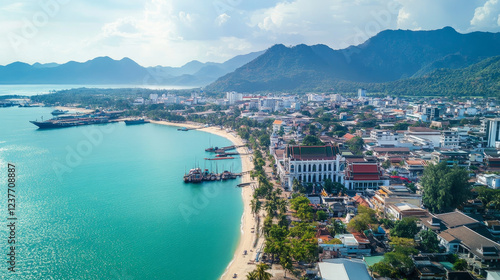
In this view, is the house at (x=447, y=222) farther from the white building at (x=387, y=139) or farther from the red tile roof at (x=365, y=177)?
the white building at (x=387, y=139)

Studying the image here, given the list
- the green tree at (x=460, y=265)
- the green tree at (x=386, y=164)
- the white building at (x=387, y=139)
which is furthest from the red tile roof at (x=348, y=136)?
the green tree at (x=460, y=265)

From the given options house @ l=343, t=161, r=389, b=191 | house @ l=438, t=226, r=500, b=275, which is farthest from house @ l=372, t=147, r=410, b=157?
house @ l=438, t=226, r=500, b=275

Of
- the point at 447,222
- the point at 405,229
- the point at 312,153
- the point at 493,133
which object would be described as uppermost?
the point at 493,133

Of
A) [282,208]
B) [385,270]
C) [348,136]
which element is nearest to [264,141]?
[348,136]

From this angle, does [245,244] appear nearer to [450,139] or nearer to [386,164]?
[386,164]

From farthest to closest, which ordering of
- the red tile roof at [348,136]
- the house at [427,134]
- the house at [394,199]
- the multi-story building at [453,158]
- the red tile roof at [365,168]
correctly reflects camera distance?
the red tile roof at [348,136]
the house at [427,134]
the multi-story building at [453,158]
the red tile roof at [365,168]
the house at [394,199]

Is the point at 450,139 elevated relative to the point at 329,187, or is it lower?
elevated
